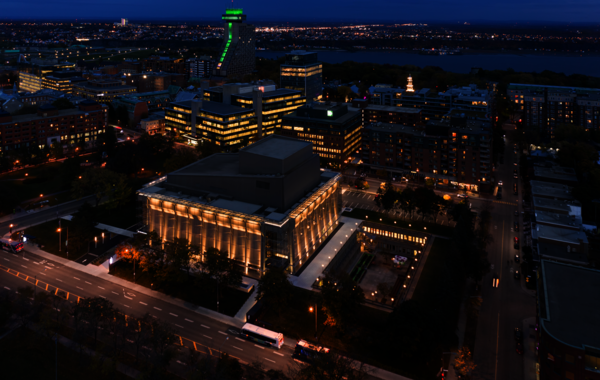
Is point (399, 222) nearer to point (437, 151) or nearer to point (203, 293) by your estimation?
point (437, 151)

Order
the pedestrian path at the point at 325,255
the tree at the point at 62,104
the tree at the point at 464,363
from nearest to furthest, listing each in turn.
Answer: the tree at the point at 464,363
the pedestrian path at the point at 325,255
the tree at the point at 62,104

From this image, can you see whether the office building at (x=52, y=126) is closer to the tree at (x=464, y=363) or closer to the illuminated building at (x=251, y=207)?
the illuminated building at (x=251, y=207)

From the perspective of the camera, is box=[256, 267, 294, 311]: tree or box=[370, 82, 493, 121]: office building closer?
box=[256, 267, 294, 311]: tree

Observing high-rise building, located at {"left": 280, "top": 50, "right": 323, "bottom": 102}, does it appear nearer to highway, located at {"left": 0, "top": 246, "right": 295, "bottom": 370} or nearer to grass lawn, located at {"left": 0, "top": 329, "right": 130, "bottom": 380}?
highway, located at {"left": 0, "top": 246, "right": 295, "bottom": 370}

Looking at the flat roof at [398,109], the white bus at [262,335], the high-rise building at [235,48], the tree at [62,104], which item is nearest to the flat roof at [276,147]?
the white bus at [262,335]

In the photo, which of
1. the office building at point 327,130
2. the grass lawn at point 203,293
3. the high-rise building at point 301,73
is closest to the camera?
the grass lawn at point 203,293

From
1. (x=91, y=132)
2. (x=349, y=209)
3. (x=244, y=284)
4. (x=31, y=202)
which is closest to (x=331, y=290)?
(x=244, y=284)

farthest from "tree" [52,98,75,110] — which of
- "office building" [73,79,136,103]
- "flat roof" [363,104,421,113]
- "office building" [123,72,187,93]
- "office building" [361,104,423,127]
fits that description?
"flat roof" [363,104,421,113]
